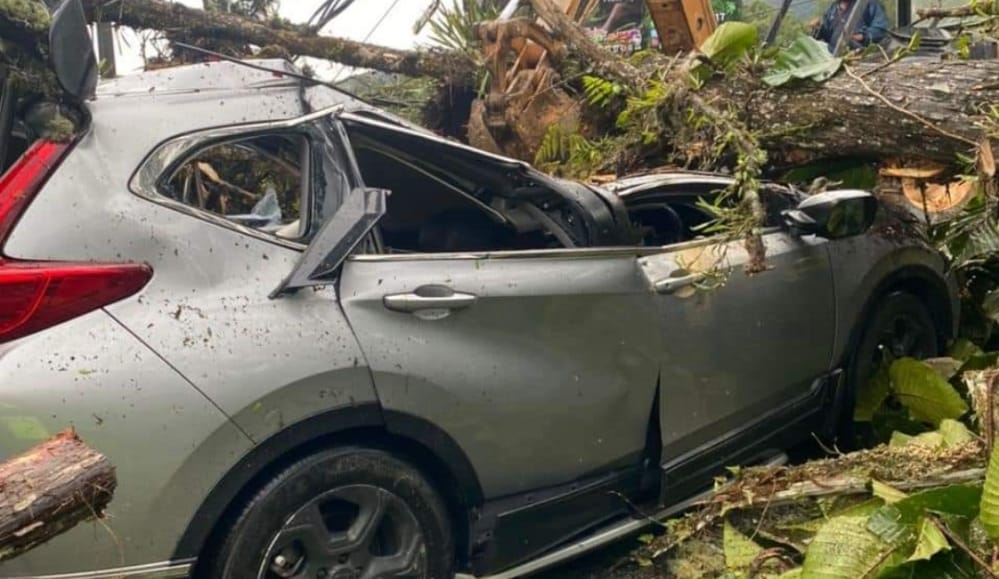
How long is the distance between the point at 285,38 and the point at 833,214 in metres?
3.94

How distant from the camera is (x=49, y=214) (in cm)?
248

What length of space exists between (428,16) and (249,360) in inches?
170

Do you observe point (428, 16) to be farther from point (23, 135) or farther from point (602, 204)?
point (23, 135)

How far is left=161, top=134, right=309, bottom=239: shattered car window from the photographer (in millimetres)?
2840

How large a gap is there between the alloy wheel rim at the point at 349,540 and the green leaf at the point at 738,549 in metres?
0.96

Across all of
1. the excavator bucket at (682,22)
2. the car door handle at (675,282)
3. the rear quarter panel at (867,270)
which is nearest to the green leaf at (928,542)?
the car door handle at (675,282)

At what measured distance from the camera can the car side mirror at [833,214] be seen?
3893mm

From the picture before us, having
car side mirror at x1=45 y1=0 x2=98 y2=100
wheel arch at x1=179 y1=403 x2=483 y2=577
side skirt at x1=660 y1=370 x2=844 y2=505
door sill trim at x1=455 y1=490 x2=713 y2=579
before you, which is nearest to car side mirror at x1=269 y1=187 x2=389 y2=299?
wheel arch at x1=179 y1=403 x2=483 y2=577

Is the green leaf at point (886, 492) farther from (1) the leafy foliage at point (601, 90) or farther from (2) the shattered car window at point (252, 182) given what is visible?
(1) the leafy foliage at point (601, 90)

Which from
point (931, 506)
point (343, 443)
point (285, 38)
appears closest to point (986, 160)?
point (931, 506)

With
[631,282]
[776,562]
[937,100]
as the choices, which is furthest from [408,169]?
[937,100]

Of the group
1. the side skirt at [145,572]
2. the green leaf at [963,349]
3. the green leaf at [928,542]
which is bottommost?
the green leaf at [963,349]

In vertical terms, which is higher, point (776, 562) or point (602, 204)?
point (602, 204)

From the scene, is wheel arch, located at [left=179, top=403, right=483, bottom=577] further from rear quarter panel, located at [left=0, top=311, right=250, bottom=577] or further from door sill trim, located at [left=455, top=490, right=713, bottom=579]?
door sill trim, located at [left=455, top=490, right=713, bottom=579]
